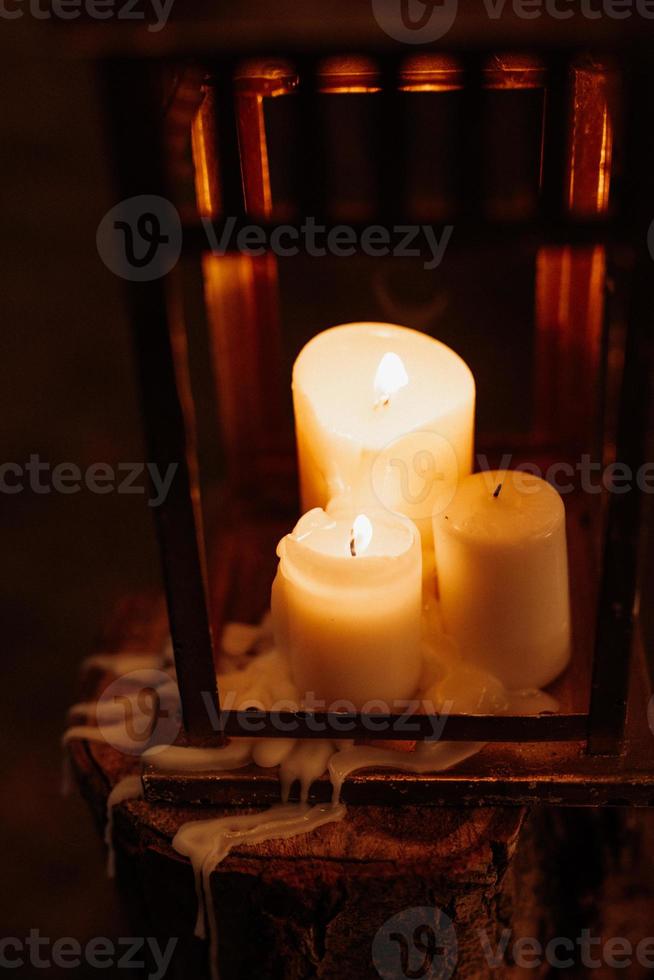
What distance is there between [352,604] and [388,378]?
0.17m

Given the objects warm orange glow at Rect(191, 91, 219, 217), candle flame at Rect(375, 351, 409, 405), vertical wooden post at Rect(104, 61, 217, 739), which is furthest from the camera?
candle flame at Rect(375, 351, 409, 405)

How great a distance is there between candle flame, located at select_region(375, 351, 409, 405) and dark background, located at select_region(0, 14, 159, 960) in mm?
671

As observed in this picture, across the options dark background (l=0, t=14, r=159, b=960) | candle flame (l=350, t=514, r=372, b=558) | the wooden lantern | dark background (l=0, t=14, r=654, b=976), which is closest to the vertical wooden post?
the wooden lantern

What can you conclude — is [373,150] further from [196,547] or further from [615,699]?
[615,699]

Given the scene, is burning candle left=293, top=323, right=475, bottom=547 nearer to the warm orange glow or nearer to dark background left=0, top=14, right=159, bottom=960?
the warm orange glow

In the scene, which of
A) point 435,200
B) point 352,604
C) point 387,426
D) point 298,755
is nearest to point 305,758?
point 298,755

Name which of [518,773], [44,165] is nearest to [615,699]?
[518,773]

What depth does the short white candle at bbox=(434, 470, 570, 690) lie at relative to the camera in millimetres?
702

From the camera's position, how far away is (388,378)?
2.46 ft

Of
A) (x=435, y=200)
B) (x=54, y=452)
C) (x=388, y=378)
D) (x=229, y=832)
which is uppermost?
(x=435, y=200)

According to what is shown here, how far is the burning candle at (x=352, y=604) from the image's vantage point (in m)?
0.68

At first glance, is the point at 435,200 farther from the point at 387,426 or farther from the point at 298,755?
the point at 298,755

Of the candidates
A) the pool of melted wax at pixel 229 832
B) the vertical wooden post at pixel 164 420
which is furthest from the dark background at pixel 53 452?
the vertical wooden post at pixel 164 420

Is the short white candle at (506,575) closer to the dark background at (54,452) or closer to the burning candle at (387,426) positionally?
the burning candle at (387,426)
